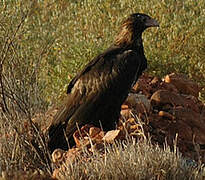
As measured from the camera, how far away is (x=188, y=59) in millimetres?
11172

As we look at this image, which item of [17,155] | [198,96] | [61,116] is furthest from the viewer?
[198,96]

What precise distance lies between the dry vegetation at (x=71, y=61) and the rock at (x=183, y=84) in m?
0.60

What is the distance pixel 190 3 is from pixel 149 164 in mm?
7032

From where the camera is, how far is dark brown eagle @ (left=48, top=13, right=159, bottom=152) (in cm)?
789

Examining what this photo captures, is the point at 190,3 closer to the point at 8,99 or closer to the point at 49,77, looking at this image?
the point at 49,77

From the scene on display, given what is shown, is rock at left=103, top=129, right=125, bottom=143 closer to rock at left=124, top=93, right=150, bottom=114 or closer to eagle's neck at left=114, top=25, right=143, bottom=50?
rock at left=124, top=93, right=150, bottom=114

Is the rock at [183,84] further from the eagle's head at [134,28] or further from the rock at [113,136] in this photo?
the rock at [113,136]

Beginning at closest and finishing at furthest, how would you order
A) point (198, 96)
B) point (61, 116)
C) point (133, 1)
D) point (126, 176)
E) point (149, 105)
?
point (126, 176), point (61, 116), point (149, 105), point (198, 96), point (133, 1)

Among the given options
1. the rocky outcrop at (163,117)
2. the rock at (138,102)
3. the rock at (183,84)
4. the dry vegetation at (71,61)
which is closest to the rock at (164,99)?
the rocky outcrop at (163,117)

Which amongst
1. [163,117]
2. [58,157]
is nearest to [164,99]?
[163,117]

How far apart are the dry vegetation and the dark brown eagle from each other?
1.17 feet

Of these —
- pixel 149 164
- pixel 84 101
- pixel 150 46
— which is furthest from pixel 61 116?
pixel 150 46

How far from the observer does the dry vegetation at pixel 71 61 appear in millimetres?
5746

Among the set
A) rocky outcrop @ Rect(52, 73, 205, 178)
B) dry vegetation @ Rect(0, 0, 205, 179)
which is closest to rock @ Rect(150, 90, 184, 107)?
rocky outcrop @ Rect(52, 73, 205, 178)
